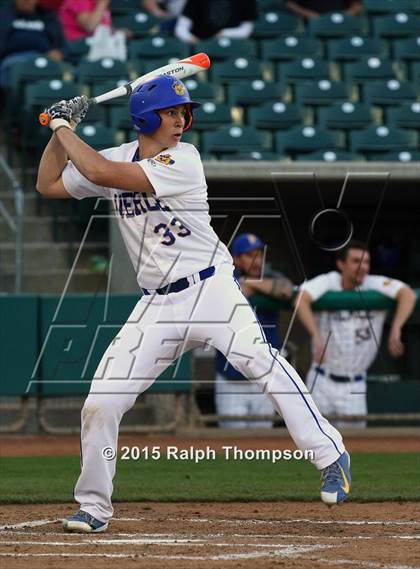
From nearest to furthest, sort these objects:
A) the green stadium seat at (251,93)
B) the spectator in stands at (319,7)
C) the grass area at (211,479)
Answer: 1. the grass area at (211,479)
2. the green stadium seat at (251,93)
3. the spectator in stands at (319,7)

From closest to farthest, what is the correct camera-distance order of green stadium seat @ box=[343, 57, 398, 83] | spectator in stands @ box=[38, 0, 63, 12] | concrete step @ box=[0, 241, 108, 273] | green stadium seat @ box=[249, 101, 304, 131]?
concrete step @ box=[0, 241, 108, 273] < green stadium seat @ box=[249, 101, 304, 131] < green stadium seat @ box=[343, 57, 398, 83] < spectator in stands @ box=[38, 0, 63, 12]

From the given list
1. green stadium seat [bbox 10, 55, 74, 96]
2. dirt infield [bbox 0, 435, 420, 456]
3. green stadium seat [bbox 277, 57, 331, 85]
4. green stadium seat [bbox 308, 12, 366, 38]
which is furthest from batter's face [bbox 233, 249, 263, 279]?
green stadium seat [bbox 308, 12, 366, 38]

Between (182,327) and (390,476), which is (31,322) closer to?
(390,476)

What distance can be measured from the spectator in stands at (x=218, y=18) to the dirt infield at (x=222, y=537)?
9073 millimetres

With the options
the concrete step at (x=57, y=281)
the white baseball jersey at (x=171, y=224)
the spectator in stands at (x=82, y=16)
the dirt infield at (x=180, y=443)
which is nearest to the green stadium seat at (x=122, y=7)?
the spectator in stands at (x=82, y=16)

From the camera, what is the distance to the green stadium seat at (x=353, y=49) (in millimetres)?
14531

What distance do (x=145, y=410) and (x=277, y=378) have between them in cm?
536

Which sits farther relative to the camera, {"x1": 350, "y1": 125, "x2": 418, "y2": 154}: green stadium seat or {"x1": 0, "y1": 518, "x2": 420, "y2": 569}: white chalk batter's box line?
{"x1": 350, "y1": 125, "x2": 418, "y2": 154}: green stadium seat

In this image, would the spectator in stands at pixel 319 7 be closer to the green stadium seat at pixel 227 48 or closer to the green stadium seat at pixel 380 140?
the green stadium seat at pixel 227 48

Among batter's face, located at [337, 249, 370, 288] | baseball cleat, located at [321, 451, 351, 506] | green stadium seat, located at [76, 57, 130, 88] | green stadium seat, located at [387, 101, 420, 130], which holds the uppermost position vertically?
green stadium seat, located at [76, 57, 130, 88]

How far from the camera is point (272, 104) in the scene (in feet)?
44.3

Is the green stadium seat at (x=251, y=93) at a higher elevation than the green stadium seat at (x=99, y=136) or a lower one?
higher

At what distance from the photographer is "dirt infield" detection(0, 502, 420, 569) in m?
4.86

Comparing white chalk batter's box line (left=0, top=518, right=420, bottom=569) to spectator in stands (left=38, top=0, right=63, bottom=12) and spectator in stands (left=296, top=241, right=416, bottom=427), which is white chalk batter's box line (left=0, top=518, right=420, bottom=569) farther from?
spectator in stands (left=38, top=0, right=63, bottom=12)
